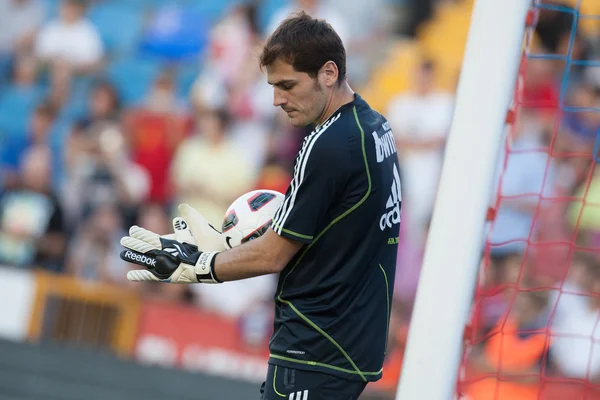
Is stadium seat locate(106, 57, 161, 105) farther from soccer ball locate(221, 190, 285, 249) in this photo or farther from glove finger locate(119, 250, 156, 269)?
glove finger locate(119, 250, 156, 269)

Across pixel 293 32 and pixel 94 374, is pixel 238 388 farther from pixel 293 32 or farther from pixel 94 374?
pixel 293 32

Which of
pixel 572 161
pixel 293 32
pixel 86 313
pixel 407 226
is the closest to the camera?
pixel 293 32

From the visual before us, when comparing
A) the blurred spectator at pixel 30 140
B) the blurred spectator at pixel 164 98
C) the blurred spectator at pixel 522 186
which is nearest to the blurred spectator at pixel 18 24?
the blurred spectator at pixel 30 140

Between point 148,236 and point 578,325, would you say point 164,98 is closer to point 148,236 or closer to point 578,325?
point 578,325

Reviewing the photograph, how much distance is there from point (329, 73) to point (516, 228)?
3.90m

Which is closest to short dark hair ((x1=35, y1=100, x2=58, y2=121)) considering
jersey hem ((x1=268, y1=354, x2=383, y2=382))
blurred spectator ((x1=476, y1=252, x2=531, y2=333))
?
blurred spectator ((x1=476, y1=252, x2=531, y2=333))

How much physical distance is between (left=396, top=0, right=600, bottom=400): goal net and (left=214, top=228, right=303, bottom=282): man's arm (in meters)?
0.56

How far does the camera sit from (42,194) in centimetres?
872

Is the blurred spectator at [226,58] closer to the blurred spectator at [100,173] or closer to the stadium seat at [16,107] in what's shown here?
the blurred spectator at [100,173]

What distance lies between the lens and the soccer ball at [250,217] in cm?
328

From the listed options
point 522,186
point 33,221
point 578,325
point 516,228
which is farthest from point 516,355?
point 33,221

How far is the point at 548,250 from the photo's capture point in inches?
250

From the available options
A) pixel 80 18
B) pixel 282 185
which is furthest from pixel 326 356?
pixel 80 18

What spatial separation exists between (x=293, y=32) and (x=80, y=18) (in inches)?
312
